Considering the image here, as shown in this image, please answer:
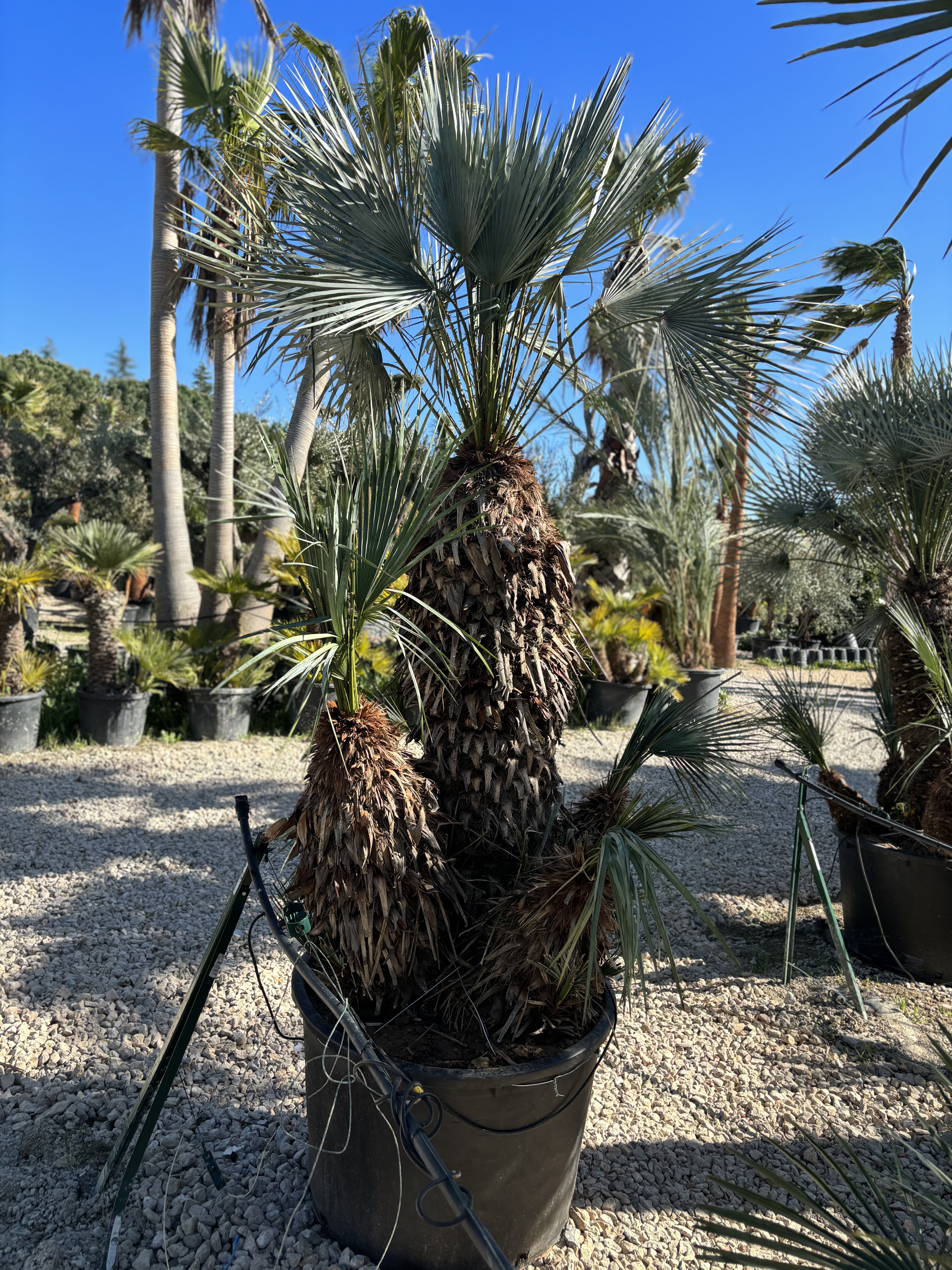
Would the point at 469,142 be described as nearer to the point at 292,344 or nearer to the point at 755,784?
the point at 292,344

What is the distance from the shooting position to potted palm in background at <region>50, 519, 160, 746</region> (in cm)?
690

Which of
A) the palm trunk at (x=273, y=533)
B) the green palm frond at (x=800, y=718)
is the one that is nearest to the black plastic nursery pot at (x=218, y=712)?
the palm trunk at (x=273, y=533)

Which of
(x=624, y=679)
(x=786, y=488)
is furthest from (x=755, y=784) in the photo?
(x=786, y=488)

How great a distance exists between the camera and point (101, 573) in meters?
6.92

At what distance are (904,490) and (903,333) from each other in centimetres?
383

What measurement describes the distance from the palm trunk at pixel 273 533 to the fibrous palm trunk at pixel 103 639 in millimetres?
1273

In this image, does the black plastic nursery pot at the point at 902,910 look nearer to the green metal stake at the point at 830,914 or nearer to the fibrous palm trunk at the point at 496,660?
the green metal stake at the point at 830,914

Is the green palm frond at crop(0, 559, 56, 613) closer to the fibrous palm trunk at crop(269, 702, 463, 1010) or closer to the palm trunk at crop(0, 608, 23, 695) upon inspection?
the palm trunk at crop(0, 608, 23, 695)

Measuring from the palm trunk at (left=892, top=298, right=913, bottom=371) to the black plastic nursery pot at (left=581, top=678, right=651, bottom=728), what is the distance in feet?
13.7

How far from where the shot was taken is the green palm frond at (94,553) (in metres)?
6.87

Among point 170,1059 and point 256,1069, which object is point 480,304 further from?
point 256,1069

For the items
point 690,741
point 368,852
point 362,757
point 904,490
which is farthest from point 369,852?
point 904,490

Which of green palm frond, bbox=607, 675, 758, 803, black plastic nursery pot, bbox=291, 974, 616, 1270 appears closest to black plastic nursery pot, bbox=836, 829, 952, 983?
green palm frond, bbox=607, 675, 758, 803

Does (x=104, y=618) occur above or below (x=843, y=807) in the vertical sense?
above
